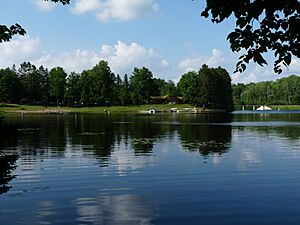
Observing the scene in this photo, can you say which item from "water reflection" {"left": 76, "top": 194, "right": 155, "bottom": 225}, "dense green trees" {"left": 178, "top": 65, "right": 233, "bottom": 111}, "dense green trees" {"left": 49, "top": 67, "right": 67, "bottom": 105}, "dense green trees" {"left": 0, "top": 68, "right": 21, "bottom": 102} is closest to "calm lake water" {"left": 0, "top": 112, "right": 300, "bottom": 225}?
"water reflection" {"left": 76, "top": 194, "right": 155, "bottom": 225}

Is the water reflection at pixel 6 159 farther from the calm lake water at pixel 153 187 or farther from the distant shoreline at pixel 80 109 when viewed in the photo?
the distant shoreline at pixel 80 109

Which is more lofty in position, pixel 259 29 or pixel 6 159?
pixel 259 29

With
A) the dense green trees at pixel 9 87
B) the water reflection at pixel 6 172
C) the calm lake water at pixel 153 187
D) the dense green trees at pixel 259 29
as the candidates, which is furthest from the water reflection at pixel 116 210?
the dense green trees at pixel 9 87

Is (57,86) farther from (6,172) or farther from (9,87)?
(6,172)

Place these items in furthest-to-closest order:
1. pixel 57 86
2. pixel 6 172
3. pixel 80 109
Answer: pixel 57 86 < pixel 80 109 < pixel 6 172

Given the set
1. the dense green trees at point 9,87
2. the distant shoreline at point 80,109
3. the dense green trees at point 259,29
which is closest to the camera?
the dense green trees at point 259,29

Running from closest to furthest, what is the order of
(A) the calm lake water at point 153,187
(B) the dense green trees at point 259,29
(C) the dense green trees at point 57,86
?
(B) the dense green trees at point 259,29 < (A) the calm lake water at point 153,187 < (C) the dense green trees at point 57,86

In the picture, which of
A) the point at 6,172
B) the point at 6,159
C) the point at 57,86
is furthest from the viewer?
the point at 57,86

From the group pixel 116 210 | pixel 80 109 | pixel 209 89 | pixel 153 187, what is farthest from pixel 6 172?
pixel 209 89

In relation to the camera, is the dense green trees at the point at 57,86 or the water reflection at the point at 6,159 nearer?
the water reflection at the point at 6,159

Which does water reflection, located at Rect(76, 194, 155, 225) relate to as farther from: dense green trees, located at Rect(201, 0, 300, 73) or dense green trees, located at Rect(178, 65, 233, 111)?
dense green trees, located at Rect(178, 65, 233, 111)

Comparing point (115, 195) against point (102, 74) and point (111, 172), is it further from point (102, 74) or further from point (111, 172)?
point (102, 74)

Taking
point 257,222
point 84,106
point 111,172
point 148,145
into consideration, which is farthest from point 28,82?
point 257,222

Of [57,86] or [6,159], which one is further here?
[57,86]
